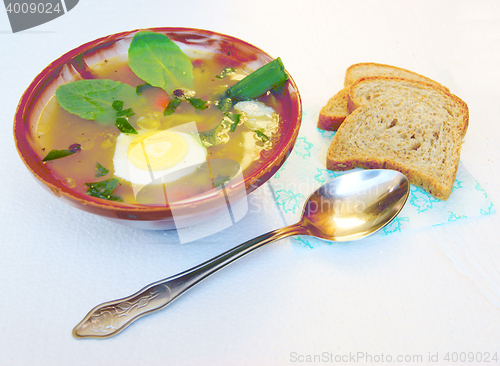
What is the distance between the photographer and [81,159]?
3.89ft

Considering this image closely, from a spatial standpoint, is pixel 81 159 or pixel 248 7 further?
pixel 248 7

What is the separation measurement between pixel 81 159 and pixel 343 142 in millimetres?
987

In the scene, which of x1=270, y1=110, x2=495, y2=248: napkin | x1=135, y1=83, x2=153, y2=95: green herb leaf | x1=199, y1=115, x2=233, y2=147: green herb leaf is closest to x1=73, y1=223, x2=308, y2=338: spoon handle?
x1=270, y1=110, x2=495, y2=248: napkin

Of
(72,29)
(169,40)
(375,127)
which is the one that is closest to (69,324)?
(169,40)

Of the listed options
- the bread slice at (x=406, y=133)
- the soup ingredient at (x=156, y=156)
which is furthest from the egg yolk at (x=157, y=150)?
the bread slice at (x=406, y=133)

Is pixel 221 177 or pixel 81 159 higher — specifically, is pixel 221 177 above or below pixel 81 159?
below

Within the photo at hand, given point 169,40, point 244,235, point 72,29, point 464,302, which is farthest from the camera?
point 72,29

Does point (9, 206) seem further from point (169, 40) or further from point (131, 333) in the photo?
point (169, 40)

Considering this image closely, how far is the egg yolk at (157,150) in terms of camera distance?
119 cm

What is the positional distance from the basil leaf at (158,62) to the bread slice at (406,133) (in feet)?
2.17

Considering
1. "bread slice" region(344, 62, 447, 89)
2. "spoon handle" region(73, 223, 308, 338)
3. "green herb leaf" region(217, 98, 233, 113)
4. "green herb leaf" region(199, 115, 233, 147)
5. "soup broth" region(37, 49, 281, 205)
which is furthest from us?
"bread slice" region(344, 62, 447, 89)

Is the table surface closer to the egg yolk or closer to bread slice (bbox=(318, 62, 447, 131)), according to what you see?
the egg yolk

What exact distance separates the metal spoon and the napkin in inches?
2.1

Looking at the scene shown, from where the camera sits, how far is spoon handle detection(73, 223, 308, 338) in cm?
102
